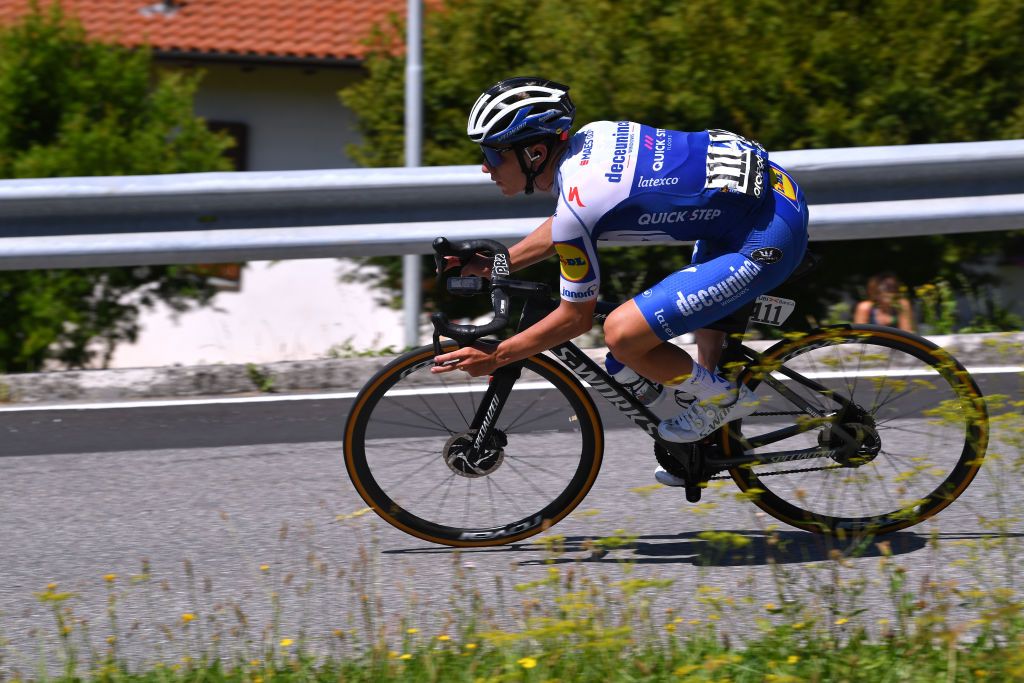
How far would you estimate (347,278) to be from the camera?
375 inches

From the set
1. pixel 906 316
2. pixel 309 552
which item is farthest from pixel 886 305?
pixel 309 552

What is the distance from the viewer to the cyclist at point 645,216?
187 inches

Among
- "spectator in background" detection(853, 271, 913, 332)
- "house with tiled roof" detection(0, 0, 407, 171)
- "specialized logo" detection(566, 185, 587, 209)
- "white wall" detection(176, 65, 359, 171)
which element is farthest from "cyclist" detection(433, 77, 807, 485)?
"white wall" detection(176, 65, 359, 171)

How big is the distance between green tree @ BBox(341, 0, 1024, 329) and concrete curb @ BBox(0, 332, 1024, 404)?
1678 mm

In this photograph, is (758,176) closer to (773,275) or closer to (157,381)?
(773,275)

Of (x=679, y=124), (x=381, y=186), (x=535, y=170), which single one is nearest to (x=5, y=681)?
(x=535, y=170)

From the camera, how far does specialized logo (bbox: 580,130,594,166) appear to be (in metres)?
4.77

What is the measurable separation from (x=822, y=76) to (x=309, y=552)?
5537 mm

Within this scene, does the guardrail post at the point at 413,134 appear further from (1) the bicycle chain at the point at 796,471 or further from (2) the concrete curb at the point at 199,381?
(1) the bicycle chain at the point at 796,471

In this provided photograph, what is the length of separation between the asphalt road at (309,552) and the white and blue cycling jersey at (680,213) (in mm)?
729

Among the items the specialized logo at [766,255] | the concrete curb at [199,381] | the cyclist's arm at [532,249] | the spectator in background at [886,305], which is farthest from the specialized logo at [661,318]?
the spectator in background at [886,305]

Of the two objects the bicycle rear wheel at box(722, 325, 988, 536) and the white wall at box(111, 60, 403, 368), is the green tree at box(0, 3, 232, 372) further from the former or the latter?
the bicycle rear wheel at box(722, 325, 988, 536)

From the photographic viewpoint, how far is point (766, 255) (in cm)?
488

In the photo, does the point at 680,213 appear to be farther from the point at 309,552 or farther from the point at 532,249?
the point at 309,552
